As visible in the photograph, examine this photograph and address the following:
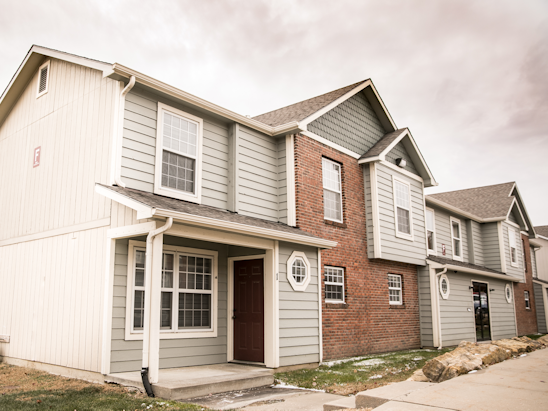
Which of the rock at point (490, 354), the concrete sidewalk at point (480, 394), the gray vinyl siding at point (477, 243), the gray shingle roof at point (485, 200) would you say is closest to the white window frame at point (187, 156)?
the concrete sidewalk at point (480, 394)

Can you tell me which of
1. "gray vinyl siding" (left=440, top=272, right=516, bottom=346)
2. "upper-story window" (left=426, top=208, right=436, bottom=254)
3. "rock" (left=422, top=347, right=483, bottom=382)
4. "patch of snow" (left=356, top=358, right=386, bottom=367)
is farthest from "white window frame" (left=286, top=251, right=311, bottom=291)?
"upper-story window" (left=426, top=208, right=436, bottom=254)

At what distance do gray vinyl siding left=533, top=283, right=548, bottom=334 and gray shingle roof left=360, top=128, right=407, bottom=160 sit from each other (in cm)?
1673

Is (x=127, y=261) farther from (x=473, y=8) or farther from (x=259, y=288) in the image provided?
(x=473, y=8)

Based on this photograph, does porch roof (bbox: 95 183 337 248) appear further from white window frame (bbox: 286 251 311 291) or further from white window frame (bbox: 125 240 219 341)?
white window frame (bbox: 125 240 219 341)

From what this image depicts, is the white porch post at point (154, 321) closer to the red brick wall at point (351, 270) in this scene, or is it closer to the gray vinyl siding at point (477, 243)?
the red brick wall at point (351, 270)

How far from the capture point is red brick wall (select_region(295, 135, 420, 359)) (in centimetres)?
1173

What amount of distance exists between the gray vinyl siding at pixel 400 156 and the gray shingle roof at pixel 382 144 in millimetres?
400

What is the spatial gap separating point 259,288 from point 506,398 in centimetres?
616

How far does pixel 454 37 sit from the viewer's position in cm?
1463

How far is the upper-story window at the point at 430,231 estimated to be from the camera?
58.1ft

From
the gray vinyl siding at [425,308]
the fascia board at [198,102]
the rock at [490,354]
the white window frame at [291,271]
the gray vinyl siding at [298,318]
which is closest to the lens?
the rock at [490,354]

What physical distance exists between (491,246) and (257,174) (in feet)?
49.8

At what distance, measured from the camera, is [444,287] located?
16.2 m

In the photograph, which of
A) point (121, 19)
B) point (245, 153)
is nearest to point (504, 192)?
point (245, 153)
